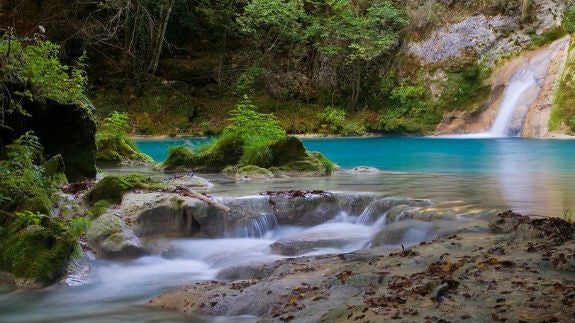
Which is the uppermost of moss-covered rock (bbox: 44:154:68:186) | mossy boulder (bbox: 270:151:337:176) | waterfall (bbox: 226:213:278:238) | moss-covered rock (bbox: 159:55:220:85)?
moss-covered rock (bbox: 159:55:220:85)

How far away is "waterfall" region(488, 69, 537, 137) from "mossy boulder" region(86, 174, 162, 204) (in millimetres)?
18735

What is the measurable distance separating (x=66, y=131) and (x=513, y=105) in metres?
19.2

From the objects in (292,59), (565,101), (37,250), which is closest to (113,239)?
(37,250)

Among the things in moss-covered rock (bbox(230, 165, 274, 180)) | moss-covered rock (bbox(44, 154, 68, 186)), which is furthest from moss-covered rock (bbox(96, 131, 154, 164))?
moss-covered rock (bbox(44, 154, 68, 186))

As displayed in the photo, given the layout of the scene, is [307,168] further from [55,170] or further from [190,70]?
[190,70]

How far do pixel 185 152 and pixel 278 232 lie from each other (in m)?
6.01

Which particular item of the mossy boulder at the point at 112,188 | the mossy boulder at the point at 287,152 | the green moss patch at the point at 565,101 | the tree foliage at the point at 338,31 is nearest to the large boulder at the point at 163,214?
the mossy boulder at the point at 112,188

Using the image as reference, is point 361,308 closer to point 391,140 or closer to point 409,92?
point 391,140

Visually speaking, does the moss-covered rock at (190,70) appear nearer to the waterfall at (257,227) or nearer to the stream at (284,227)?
the stream at (284,227)

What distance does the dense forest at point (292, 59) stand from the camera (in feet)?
80.5

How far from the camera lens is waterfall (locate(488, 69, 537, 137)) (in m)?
22.7

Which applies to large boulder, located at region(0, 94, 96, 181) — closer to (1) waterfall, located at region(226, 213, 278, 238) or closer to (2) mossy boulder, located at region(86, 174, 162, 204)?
(2) mossy boulder, located at region(86, 174, 162, 204)

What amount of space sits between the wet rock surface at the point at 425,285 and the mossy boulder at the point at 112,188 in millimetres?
2568

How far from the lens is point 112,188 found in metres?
7.42
